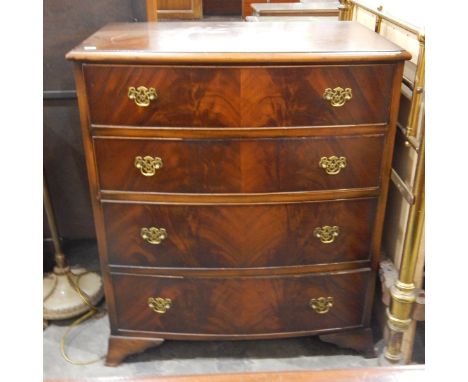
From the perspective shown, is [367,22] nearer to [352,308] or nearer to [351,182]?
[351,182]

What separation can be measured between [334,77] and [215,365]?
104 centimetres

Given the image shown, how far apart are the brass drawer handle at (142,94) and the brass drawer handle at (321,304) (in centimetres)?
81

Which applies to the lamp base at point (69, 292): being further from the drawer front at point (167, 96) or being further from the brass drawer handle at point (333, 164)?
the brass drawer handle at point (333, 164)

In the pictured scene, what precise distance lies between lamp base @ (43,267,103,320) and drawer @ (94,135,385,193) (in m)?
0.66

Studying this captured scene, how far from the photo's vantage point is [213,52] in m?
1.27

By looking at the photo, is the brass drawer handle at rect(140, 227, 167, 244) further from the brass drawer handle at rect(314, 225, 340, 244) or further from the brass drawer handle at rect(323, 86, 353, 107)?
the brass drawer handle at rect(323, 86, 353, 107)

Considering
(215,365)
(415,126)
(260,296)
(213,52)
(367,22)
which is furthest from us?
(367,22)

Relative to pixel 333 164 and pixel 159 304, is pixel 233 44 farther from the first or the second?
pixel 159 304

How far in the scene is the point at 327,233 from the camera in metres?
1.49

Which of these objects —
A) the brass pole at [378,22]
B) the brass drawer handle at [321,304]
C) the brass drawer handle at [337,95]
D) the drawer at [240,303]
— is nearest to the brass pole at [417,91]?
the brass drawer handle at [337,95]

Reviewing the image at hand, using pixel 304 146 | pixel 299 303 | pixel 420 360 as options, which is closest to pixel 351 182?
pixel 304 146

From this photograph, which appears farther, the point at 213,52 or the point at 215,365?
the point at 215,365

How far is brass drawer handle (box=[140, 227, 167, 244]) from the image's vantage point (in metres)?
1.47

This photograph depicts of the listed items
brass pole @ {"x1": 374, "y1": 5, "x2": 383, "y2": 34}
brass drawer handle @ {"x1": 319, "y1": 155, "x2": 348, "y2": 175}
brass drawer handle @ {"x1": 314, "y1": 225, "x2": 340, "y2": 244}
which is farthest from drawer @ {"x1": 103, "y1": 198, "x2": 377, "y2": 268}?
brass pole @ {"x1": 374, "y1": 5, "x2": 383, "y2": 34}
